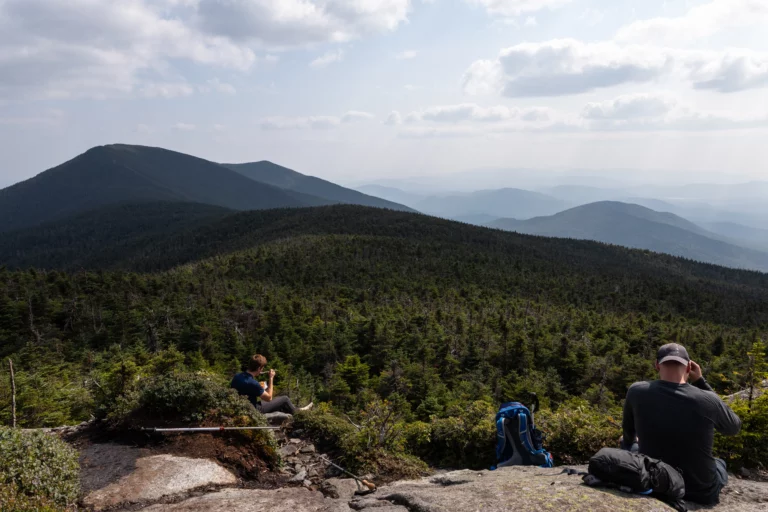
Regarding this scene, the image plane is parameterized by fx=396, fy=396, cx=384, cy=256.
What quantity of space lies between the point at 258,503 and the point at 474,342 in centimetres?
4761

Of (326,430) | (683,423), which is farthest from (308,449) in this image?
(683,423)

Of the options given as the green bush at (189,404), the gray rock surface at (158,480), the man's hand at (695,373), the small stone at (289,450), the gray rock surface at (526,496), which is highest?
the man's hand at (695,373)

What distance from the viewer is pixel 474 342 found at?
5109 centimetres

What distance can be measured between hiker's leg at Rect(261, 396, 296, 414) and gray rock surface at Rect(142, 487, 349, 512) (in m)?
3.97

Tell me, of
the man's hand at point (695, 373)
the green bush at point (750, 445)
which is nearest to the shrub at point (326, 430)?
the man's hand at point (695, 373)

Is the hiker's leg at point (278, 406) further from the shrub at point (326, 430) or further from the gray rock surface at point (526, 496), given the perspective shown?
the gray rock surface at point (526, 496)

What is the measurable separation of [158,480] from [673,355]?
8321mm

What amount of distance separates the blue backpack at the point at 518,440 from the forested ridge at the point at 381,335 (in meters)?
1.44

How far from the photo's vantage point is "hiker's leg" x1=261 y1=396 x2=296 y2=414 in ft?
34.9

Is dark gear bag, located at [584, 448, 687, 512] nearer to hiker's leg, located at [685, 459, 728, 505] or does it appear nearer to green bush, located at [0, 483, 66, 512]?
hiker's leg, located at [685, 459, 728, 505]

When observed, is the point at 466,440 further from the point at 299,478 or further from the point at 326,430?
the point at 299,478

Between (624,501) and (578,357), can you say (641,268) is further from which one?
(624,501)

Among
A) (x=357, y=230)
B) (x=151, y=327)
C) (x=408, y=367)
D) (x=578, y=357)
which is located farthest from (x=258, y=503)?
(x=357, y=230)

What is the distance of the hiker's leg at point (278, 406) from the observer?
10.6m
